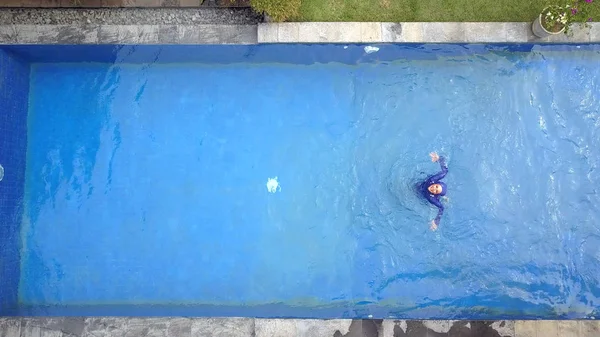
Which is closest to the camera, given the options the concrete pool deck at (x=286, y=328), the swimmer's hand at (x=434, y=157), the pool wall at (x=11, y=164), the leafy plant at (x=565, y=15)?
the concrete pool deck at (x=286, y=328)

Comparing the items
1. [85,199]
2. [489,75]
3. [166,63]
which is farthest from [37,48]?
[489,75]

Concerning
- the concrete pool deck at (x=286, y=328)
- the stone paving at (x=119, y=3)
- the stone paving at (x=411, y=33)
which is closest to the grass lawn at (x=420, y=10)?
the stone paving at (x=411, y=33)

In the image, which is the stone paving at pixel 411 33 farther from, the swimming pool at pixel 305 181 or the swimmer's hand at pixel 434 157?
the swimmer's hand at pixel 434 157

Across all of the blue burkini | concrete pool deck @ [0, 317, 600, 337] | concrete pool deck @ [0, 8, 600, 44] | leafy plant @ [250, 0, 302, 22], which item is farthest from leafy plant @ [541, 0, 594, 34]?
concrete pool deck @ [0, 317, 600, 337]

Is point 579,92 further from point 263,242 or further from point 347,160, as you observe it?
point 263,242

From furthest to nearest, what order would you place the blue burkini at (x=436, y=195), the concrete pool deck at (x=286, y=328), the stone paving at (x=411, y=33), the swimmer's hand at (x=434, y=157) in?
the swimmer's hand at (x=434, y=157) < the blue burkini at (x=436, y=195) < the stone paving at (x=411, y=33) < the concrete pool deck at (x=286, y=328)

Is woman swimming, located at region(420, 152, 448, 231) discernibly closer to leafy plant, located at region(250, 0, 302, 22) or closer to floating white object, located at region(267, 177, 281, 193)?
floating white object, located at region(267, 177, 281, 193)
